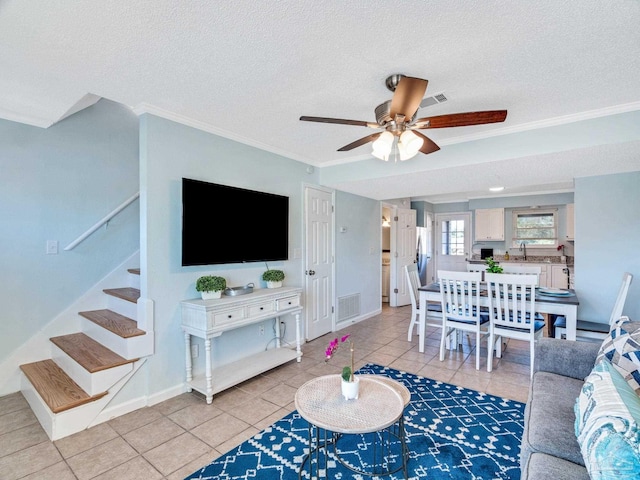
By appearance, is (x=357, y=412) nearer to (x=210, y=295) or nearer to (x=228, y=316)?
(x=228, y=316)

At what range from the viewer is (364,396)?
181 cm

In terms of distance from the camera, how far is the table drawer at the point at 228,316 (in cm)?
270

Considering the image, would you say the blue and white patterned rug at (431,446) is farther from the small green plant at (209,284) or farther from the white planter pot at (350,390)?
the small green plant at (209,284)

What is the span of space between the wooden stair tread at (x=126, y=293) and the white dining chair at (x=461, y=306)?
3.14 metres

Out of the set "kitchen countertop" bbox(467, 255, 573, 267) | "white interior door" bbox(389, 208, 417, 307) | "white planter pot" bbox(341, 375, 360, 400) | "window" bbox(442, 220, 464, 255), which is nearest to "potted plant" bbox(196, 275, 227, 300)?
"white planter pot" bbox(341, 375, 360, 400)

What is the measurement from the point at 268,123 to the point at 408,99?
152 cm

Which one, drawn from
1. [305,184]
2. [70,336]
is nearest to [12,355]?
[70,336]

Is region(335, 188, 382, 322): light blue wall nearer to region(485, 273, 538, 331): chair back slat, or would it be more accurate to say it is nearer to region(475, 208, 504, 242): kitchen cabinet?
region(485, 273, 538, 331): chair back slat

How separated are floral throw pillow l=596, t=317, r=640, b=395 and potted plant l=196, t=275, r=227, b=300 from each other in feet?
9.00

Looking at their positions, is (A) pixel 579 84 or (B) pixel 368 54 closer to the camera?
(B) pixel 368 54

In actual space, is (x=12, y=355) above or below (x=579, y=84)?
below

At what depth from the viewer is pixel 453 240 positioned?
321 inches

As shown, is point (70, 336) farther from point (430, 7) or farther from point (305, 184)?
point (430, 7)

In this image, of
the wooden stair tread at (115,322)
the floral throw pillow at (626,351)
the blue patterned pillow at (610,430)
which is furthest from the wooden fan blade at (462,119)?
the wooden stair tread at (115,322)
